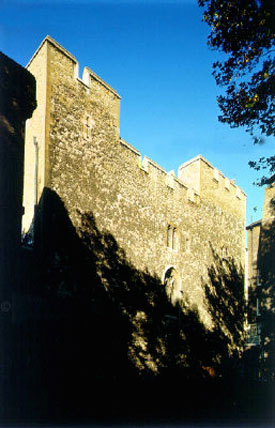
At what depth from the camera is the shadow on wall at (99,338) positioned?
32.6ft

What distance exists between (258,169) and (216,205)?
9.60 meters

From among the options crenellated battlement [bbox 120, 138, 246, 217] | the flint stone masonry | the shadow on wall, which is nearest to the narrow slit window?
the flint stone masonry

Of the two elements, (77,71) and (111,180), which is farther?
(111,180)

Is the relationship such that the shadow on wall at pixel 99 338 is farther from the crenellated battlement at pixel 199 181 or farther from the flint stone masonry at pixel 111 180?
the crenellated battlement at pixel 199 181

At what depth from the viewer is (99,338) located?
12.4m

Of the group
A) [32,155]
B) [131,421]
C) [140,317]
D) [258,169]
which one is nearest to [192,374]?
[140,317]

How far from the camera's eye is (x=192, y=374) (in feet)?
55.3

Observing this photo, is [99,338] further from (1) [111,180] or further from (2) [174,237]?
(2) [174,237]

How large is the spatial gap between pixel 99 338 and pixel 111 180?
18.9ft

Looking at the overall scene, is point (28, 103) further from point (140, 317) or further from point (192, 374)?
point (192, 374)

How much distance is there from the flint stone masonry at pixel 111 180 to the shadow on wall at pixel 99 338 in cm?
77

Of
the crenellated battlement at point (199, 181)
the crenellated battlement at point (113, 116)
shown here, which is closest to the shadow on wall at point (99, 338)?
the crenellated battlement at point (113, 116)

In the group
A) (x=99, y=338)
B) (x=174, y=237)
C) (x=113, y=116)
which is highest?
(x=113, y=116)

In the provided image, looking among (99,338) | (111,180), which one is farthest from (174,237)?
(99,338)
